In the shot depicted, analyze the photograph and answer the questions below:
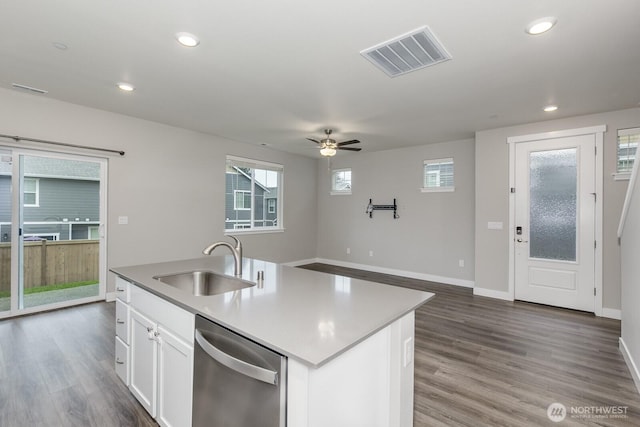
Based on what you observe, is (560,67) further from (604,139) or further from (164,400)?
(164,400)

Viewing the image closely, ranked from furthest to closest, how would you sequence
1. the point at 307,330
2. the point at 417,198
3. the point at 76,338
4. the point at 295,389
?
1. the point at 417,198
2. the point at 76,338
3. the point at 307,330
4. the point at 295,389

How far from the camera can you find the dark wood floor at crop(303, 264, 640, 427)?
2047mm

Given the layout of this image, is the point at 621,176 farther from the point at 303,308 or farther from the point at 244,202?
the point at 244,202

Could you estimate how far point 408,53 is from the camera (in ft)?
8.38

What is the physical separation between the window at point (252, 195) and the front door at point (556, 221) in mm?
4507

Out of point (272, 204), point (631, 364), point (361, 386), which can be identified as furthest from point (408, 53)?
point (272, 204)

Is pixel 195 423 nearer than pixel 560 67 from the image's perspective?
Yes

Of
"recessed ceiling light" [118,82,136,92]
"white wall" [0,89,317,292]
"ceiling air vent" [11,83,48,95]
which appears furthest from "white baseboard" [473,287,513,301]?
"ceiling air vent" [11,83,48,95]

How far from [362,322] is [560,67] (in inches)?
120

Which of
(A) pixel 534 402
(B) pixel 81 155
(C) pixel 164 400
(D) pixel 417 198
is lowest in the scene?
(A) pixel 534 402

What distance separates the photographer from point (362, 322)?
1299mm

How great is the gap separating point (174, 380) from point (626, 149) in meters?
Result: 5.41

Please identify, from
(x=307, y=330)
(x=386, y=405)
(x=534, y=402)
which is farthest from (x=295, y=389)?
(x=534, y=402)

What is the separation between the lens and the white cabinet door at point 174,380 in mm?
1519
